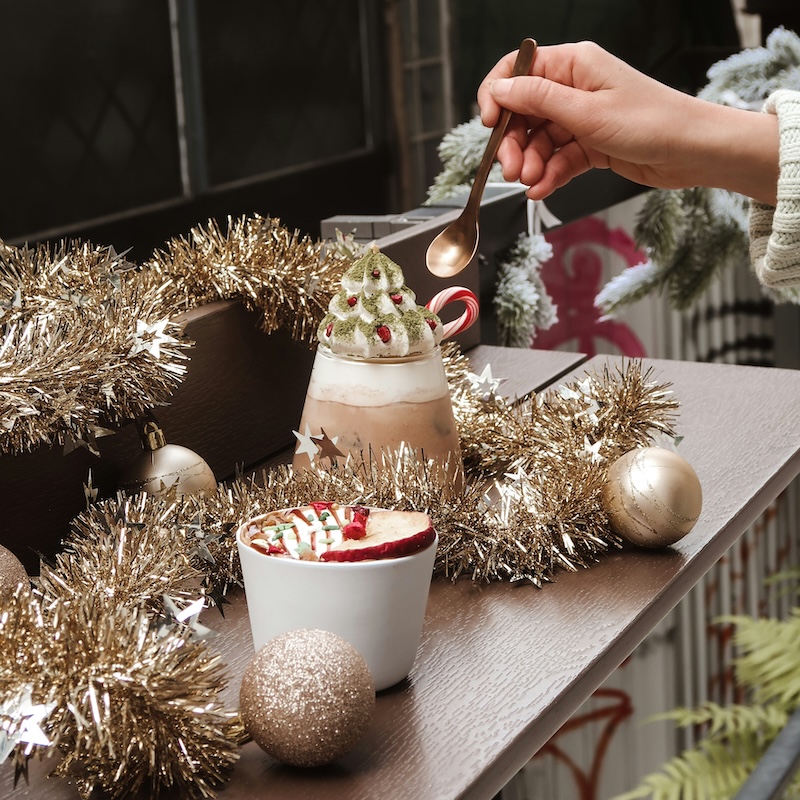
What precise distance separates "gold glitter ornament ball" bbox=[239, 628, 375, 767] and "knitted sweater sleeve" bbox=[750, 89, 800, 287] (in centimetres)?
51

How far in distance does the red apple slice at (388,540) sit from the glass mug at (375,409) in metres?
0.13

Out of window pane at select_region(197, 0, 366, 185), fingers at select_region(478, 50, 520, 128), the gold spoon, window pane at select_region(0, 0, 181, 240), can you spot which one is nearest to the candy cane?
the gold spoon

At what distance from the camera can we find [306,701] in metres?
0.40

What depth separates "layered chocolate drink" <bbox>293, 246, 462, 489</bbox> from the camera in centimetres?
62

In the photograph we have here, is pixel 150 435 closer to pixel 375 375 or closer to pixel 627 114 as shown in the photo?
pixel 375 375

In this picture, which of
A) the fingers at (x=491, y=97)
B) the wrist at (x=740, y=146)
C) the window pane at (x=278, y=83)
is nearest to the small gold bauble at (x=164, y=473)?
the fingers at (x=491, y=97)

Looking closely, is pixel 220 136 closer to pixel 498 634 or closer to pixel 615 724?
pixel 615 724

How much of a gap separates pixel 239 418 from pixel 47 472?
167mm

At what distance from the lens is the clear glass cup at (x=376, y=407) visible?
0.62 metres

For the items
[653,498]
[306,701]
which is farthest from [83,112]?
[306,701]

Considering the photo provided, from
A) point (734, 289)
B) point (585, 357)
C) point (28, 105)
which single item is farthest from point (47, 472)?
point (734, 289)

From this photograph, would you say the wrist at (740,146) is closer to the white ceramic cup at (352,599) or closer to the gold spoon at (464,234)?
the gold spoon at (464,234)

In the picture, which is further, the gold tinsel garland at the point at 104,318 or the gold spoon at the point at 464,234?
the gold spoon at the point at 464,234

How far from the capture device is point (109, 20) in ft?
6.91
